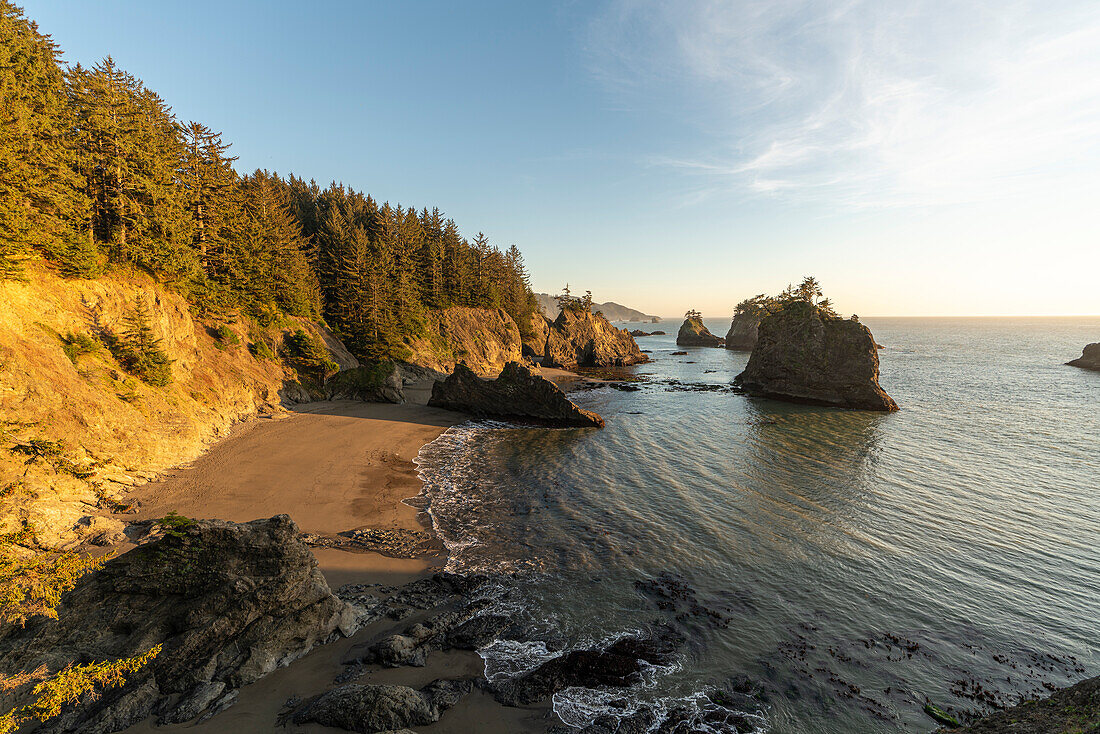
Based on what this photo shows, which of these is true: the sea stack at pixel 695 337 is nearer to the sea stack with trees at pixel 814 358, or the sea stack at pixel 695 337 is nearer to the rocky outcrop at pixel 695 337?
the rocky outcrop at pixel 695 337

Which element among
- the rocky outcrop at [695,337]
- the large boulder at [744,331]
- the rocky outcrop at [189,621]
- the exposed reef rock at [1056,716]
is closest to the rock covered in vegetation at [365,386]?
the rocky outcrop at [189,621]

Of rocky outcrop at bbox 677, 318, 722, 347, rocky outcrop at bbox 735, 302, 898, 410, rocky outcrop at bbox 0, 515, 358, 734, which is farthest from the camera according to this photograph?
rocky outcrop at bbox 677, 318, 722, 347

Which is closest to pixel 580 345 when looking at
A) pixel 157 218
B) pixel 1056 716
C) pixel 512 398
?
pixel 512 398

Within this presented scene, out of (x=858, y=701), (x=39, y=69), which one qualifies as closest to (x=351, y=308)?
(x=39, y=69)

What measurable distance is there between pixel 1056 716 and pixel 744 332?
129805 mm

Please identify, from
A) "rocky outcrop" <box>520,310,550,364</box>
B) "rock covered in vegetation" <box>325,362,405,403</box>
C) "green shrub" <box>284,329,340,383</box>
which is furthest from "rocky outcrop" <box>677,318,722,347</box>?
"green shrub" <box>284,329,340,383</box>

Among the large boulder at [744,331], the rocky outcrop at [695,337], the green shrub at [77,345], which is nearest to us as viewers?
the green shrub at [77,345]

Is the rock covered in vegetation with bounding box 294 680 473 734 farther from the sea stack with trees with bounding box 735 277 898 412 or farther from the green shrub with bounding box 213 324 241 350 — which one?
the sea stack with trees with bounding box 735 277 898 412

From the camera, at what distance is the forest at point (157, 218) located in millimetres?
20281

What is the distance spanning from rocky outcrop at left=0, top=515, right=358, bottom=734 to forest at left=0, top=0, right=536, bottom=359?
19646 millimetres

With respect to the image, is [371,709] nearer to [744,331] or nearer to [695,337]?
[744,331]

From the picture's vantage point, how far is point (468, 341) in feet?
219

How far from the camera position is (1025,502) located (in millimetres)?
22672

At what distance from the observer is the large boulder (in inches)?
4803
